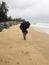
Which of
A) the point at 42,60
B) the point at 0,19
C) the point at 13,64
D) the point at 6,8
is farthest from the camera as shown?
the point at 6,8

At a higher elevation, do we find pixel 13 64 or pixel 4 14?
pixel 13 64

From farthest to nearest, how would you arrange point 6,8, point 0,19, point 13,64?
point 6,8 → point 0,19 → point 13,64

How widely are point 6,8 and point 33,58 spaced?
92200mm

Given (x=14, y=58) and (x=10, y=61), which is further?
(x=14, y=58)

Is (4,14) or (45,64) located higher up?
(45,64)

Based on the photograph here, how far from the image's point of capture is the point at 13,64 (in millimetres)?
9352

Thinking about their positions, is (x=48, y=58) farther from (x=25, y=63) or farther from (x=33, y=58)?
(x=25, y=63)

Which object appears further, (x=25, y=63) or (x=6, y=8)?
(x=6, y=8)

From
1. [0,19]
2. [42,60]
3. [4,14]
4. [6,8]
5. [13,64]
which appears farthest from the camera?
[6,8]

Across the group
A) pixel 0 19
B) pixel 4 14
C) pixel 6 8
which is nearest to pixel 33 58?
pixel 0 19

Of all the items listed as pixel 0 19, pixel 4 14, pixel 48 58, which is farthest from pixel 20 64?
pixel 4 14

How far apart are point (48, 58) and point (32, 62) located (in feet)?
4.38

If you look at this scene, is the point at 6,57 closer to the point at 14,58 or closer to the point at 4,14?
the point at 14,58

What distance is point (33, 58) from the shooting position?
35.2 ft
